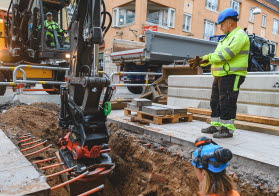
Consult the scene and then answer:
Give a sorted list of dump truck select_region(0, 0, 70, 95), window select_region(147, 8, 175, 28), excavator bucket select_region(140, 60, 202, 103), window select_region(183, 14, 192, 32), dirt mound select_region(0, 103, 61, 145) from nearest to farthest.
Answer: dirt mound select_region(0, 103, 61, 145), excavator bucket select_region(140, 60, 202, 103), dump truck select_region(0, 0, 70, 95), window select_region(147, 8, 175, 28), window select_region(183, 14, 192, 32)

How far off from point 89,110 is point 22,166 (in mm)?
1025

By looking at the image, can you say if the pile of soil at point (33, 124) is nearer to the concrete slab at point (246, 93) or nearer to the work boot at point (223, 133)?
the work boot at point (223, 133)

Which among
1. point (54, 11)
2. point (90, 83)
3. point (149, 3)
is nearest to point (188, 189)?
point (90, 83)

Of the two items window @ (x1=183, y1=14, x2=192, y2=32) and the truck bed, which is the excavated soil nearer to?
the truck bed

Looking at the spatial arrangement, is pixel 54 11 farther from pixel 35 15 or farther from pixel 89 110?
pixel 89 110

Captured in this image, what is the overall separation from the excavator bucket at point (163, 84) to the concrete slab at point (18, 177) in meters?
5.39

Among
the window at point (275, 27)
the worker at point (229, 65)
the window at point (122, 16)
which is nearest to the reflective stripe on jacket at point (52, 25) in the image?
the worker at point (229, 65)

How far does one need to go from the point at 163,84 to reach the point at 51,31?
4.51 m

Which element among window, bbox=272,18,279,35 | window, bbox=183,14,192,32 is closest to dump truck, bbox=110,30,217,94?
window, bbox=183,14,192,32

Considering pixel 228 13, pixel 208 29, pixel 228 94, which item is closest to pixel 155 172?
pixel 228 94

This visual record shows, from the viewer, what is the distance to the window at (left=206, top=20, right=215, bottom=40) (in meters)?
22.0

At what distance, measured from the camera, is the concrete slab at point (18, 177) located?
2.05 metres

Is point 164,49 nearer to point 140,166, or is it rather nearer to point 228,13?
point 228,13

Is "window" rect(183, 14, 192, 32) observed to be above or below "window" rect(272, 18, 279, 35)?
below
